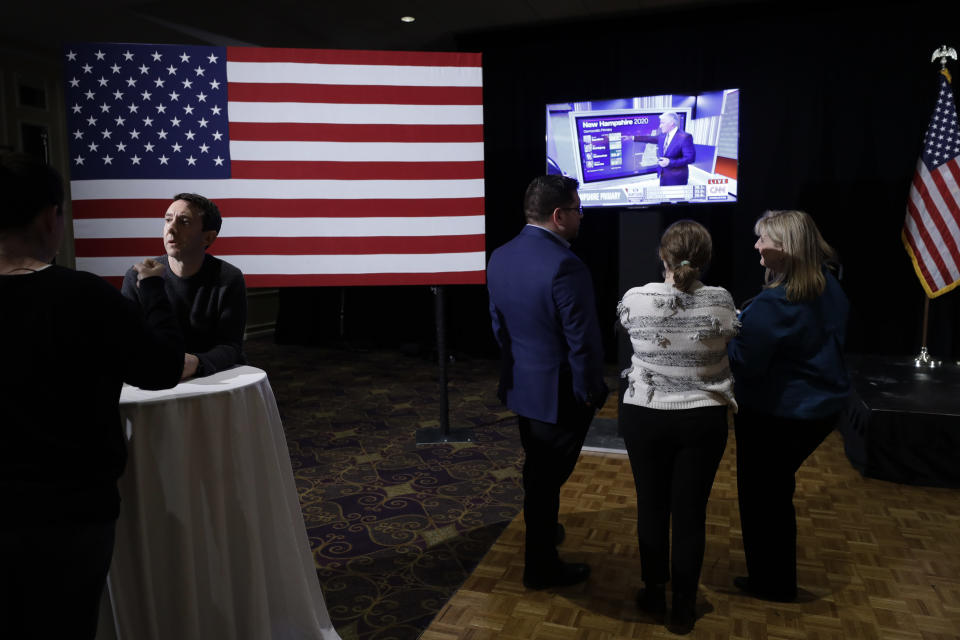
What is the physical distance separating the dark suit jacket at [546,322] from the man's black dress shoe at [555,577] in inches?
22.1

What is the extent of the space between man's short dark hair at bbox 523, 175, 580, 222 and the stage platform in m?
2.14

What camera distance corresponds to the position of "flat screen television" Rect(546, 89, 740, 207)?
4395mm

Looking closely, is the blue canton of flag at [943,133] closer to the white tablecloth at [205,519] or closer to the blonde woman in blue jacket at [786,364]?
the blonde woman in blue jacket at [786,364]

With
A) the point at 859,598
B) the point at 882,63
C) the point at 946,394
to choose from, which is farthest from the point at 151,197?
the point at 882,63

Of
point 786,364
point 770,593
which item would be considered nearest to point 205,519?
point 786,364

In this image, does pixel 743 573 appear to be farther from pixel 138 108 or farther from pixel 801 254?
pixel 138 108

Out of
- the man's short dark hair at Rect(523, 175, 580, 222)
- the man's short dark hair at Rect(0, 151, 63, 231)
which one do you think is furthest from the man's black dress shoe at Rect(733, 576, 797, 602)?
the man's short dark hair at Rect(0, 151, 63, 231)

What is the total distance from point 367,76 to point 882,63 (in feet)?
14.0

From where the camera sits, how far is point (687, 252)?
5.98 ft

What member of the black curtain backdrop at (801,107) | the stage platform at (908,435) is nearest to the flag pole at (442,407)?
the stage platform at (908,435)

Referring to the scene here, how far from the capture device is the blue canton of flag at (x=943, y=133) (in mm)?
4293

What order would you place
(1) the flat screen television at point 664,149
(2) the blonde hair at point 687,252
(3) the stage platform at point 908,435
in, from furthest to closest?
1. (1) the flat screen television at point 664,149
2. (3) the stage platform at point 908,435
3. (2) the blonde hair at point 687,252

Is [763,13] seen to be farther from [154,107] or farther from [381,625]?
[381,625]

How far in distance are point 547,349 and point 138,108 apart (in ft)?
7.95
